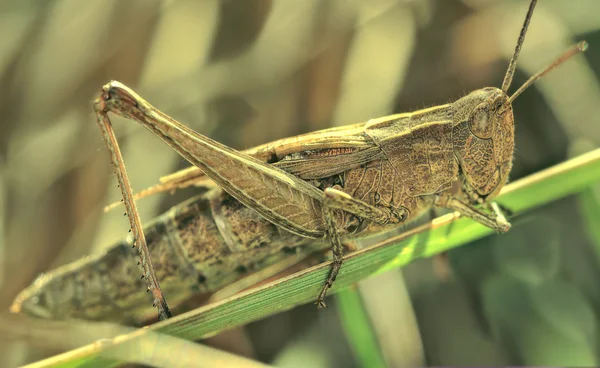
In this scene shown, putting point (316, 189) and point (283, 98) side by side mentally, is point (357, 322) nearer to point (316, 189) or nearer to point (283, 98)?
point (316, 189)

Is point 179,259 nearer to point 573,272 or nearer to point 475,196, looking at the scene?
point 475,196

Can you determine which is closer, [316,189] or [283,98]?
[316,189]

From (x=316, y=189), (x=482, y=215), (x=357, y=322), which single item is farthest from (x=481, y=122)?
(x=357, y=322)

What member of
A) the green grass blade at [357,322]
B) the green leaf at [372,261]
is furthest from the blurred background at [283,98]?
the green leaf at [372,261]

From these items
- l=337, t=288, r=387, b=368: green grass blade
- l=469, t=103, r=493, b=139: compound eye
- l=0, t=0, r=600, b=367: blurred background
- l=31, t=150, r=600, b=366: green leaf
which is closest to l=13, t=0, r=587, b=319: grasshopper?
l=469, t=103, r=493, b=139: compound eye

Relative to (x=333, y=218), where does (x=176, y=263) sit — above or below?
above

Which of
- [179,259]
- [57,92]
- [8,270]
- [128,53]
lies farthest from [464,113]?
[8,270]

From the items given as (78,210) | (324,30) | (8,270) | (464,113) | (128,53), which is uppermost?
(128,53)
